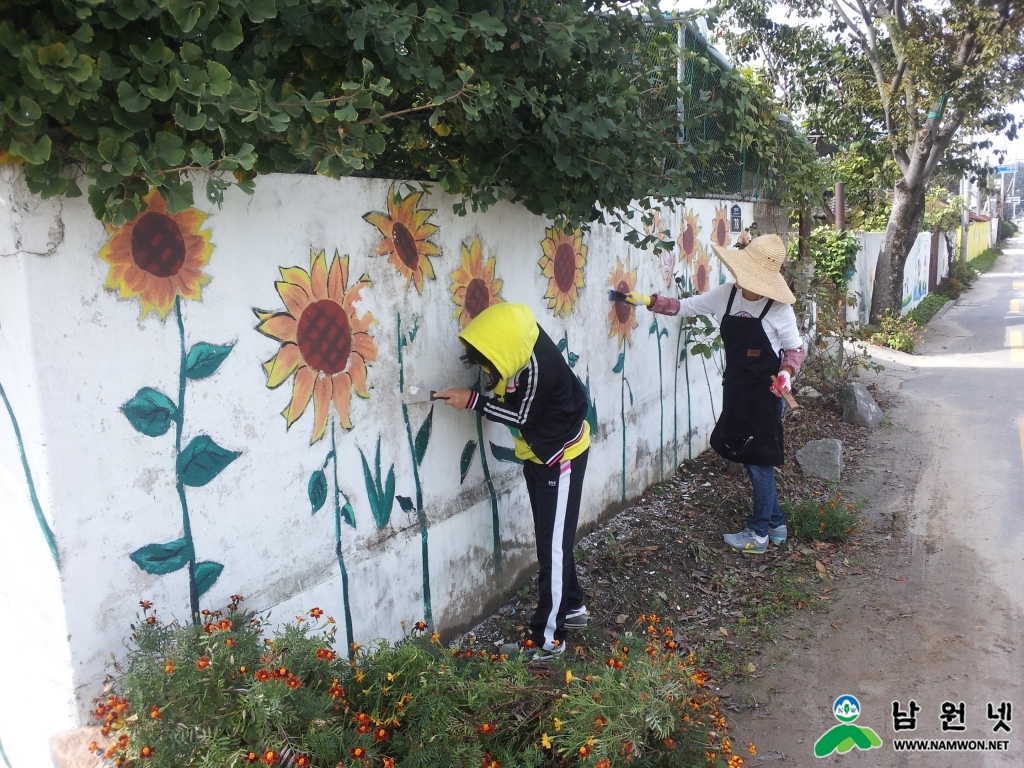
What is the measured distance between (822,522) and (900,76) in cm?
1060

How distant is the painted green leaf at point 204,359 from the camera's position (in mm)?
2428

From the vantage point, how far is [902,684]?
3490mm

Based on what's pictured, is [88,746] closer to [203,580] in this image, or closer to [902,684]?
A: [203,580]

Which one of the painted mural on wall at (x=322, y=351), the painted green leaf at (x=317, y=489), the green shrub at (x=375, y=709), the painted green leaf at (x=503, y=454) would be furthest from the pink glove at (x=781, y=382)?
the painted green leaf at (x=317, y=489)

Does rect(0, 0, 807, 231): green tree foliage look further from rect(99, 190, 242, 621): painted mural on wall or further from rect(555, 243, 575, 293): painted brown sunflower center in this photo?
rect(555, 243, 575, 293): painted brown sunflower center

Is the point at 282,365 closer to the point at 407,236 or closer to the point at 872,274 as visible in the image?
the point at 407,236

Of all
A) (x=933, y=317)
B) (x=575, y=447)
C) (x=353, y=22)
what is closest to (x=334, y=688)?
(x=575, y=447)

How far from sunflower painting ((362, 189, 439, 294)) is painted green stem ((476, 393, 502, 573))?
781 millimetres

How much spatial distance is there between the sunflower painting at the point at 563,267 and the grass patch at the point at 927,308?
10990 millimetres

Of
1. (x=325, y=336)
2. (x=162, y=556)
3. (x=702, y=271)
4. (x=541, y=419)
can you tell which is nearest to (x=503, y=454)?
Result: (x=541, y=419)

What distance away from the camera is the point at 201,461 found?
248 centimetres

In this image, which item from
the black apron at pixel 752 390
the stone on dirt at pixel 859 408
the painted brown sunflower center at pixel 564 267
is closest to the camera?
the painted brown sunflower center at pixel 564 267

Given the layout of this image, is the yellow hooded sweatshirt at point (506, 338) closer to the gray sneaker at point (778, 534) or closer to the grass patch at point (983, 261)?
the gray sneaker at point (778, 534)

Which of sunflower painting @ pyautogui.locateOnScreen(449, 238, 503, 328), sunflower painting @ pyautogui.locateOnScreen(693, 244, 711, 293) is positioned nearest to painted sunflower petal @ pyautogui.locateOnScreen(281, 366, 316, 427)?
sunflower painting @ pyautogui.locateOnScreen(449, 238, 503, 328)
